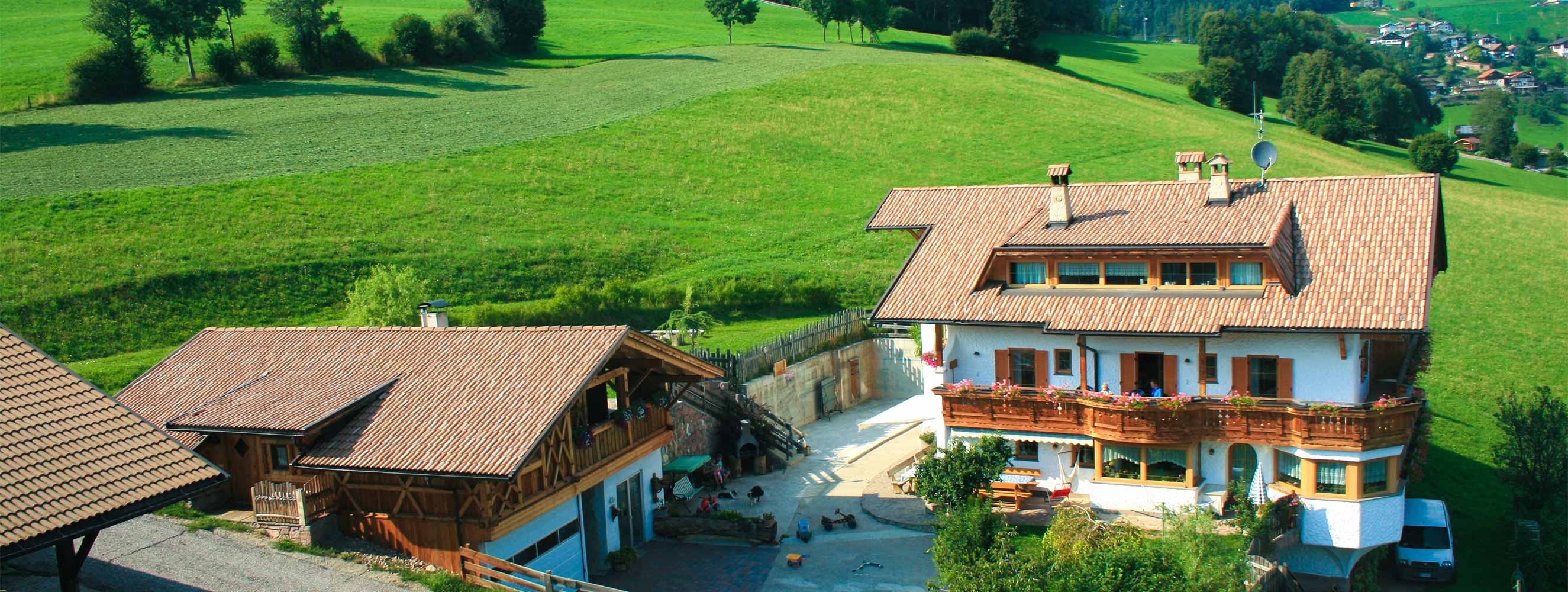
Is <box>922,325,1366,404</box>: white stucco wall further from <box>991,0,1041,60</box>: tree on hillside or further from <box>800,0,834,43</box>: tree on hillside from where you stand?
<box>991,0,1041,60</box>: tree on hillside

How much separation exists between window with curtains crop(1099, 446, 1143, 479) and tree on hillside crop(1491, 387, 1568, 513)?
11.7m

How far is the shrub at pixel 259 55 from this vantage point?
75.4 meters

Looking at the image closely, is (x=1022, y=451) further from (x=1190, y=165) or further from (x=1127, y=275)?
(x=1190, y=165)

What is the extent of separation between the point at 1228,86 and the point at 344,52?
74773mm

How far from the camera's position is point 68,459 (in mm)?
13484

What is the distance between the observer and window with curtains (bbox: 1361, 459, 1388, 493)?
24828 millimetres

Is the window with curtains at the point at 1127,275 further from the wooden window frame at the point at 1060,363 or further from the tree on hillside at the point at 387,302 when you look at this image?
the tree on hillside at the point at 387,302

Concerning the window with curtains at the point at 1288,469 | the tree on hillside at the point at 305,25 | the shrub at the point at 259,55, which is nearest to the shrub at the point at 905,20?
the tree on hillside at the point at 305,25

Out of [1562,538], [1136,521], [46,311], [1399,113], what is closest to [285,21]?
[46,311]

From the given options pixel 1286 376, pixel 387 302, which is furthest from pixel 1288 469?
pixel 387 302

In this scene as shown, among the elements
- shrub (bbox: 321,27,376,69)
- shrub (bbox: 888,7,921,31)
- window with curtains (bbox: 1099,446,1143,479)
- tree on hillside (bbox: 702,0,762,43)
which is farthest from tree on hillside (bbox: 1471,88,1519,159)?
shrub (bbox: 321,27,376,69)

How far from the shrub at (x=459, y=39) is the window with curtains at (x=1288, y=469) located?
2996 inches

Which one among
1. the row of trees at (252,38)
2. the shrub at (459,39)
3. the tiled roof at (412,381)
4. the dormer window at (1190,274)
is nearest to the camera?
the tiled roof at (412,381)

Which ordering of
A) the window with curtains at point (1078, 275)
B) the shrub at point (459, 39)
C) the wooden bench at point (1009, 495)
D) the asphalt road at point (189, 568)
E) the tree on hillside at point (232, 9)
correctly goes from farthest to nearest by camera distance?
the shrub at point (459, 39)
the tree on hillside at point (232, 9)
the window with curtains at point (1078, 275)
the wooden bench at point (1009, 495)
the asphalt road at point (189, 568)
